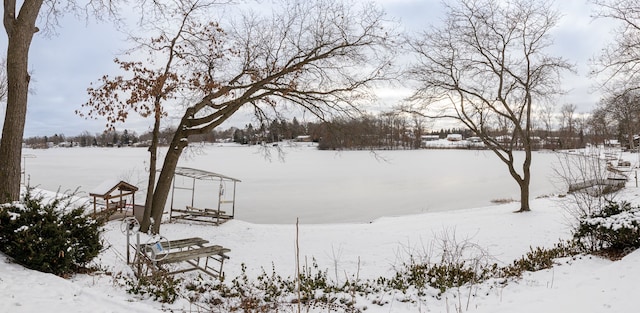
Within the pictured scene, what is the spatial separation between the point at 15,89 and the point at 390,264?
24.8ft

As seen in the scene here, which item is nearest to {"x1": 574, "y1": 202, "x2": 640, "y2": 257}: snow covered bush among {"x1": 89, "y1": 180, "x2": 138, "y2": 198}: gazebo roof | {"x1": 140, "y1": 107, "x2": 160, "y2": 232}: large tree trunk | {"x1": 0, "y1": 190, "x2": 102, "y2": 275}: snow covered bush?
{"x1": 0, "y1": 190, "x2": 102, "y2": 275}: snow covered bush

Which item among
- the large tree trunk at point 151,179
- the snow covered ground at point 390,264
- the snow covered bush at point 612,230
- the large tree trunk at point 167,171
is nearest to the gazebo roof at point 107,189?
the snow covered ground at point 390,264

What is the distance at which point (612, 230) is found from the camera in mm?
5961

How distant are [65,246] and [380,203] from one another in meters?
15.7

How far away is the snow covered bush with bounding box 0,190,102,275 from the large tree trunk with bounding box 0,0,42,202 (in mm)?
1305

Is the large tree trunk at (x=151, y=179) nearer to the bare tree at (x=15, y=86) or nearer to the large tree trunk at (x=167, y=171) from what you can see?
the large tree trunk at (x=167, y=171)

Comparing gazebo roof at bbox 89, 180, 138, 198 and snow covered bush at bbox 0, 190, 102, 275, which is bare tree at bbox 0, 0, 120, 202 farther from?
gazebo roof at bbox 89, 180, 138, 198

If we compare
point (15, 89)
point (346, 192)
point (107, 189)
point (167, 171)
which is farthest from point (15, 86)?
point (346, 192)

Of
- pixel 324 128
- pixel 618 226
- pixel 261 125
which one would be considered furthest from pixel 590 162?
pixel 261 125

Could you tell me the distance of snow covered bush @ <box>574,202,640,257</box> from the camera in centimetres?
587

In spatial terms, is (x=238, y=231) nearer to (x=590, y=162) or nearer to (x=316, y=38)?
(x=316, y=38)

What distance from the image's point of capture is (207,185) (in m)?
26.8

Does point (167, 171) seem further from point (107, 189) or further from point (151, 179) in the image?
point (107, 189)

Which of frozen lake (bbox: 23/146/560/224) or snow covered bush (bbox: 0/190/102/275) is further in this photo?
frozen lake (bbox: 23/146/560/224)
